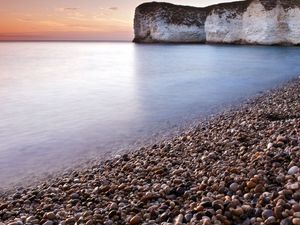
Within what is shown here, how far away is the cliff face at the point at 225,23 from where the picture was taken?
6462 centimetres

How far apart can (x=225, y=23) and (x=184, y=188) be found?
75671 millimetres

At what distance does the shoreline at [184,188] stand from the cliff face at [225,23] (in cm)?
6239

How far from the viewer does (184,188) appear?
452cm

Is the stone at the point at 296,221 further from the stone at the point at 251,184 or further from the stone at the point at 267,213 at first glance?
the stone at the point at 251,184

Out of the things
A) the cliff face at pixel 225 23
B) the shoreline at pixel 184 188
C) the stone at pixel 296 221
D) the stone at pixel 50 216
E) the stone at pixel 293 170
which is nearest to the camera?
the stone at pixel 296 221

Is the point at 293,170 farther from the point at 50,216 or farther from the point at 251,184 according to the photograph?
the point at 50,216

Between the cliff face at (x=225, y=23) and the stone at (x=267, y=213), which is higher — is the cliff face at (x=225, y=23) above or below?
above

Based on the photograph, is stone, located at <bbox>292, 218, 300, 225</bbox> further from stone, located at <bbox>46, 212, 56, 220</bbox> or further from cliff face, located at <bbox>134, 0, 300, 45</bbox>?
cliff face, located at <bbox>134, 0, 300, 45</bbox>

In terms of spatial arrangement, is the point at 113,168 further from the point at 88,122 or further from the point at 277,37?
the point at 277,37

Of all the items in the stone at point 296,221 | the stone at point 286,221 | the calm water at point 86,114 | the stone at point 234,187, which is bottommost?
the calm water at point 86,114

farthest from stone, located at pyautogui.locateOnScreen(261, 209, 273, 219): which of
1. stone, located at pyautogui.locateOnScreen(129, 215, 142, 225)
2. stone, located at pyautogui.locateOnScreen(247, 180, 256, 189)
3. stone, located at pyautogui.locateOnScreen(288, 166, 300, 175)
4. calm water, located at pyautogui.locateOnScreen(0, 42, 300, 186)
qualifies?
calm water, located at pyautogui.locateOnScreen(0, 42, 300, 186)

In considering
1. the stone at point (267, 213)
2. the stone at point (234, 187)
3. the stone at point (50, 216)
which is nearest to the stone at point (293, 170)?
the stone at point (234, 187)

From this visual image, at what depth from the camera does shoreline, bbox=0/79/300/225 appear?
3.70 meters

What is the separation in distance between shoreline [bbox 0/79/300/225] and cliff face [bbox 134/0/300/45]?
62387 mm
